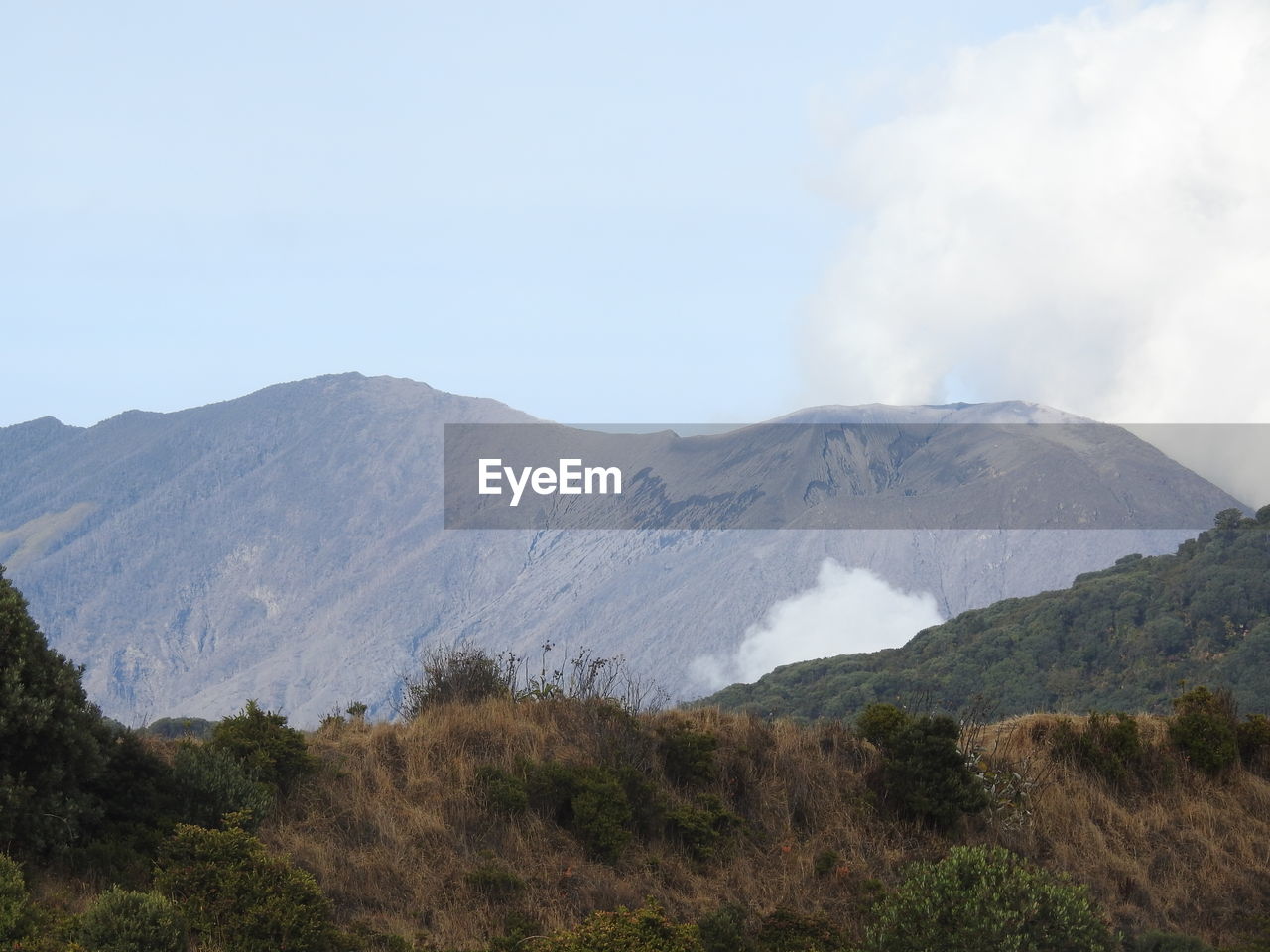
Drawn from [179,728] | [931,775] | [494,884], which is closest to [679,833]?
[494,884]

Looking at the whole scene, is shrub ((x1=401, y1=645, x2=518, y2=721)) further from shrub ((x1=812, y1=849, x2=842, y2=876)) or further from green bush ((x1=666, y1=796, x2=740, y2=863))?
shrub ((x1=812, y1=849, x2=842, y2=876))

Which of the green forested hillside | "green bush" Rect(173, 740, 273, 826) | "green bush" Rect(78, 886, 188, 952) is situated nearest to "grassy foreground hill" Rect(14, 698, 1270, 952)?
"green bush" Rect(173, 740, 273, 826)

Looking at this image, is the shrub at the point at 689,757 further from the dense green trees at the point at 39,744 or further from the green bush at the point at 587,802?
the dense green trees at the point at 39,744

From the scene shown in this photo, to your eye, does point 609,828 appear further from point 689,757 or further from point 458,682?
point 458,682

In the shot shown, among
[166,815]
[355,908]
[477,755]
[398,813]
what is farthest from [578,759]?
[166,815]

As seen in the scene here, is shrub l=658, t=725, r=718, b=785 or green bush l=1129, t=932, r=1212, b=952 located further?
shrub l=658, t=725, r=718, b=785

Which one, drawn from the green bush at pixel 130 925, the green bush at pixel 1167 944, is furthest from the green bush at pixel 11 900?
the green bush at pixel 1167 944

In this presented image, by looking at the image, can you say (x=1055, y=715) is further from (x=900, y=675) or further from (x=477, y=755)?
(x=900, y=675)

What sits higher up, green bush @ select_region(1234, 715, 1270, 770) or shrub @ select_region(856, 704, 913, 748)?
shrub @ select_region(856, 704, 913, 748)

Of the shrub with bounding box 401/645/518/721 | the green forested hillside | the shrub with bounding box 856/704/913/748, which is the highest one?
the shrub with bounding box 401/645/518/721
